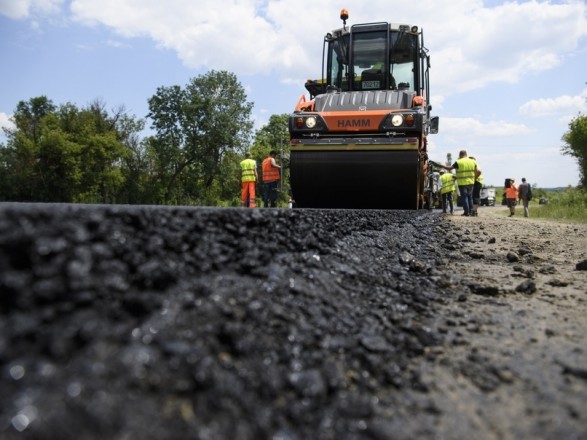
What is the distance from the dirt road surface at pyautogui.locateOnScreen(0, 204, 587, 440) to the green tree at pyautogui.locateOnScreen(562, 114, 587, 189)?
47.1m

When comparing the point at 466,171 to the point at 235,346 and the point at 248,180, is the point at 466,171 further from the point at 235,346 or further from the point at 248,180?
the point at 235,346

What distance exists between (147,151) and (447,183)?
36230mm

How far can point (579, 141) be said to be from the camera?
42031 millimetres

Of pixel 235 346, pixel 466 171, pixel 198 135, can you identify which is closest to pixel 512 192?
pixel 466 171

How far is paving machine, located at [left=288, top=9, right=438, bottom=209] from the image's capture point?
654 cm

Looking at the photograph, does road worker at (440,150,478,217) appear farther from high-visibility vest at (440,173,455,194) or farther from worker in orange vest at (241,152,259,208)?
worker in orange vest at (241,152,259,208)

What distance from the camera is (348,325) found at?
172 centimetres

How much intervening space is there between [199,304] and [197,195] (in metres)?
41.9

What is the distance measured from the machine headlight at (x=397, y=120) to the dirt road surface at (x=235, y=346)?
475cm

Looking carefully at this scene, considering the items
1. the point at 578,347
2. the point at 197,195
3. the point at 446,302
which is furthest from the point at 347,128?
the point at 197,195

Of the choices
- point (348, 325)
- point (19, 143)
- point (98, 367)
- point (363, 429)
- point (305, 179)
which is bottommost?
point (363, 429)

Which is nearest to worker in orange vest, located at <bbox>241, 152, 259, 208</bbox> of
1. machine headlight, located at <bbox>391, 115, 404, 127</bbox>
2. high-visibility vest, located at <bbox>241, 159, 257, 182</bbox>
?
high-visibility vest, located at <bbox>241, 159, 257, 182</bbox>

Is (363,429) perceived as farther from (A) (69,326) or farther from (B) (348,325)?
(A) (69,326)

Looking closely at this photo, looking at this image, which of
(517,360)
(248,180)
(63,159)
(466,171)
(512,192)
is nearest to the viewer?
(517,360)
